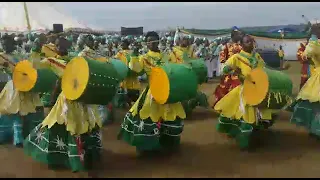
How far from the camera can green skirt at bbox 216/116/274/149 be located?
6137 millimetres

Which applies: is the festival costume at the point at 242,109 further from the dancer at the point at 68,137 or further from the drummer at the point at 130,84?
the drummer at the point at 130,84

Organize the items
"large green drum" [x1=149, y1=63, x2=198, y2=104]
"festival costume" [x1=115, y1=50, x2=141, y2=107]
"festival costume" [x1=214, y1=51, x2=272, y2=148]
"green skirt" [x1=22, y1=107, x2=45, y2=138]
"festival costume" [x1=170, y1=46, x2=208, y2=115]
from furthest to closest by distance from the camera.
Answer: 1. "festival costume" [x1=115, y1=50, x2=141, y2=107]
2. "festival costume" [x1=170, y1=46, x2=208, y2=115]
3. "green skirt" [x1=22, y1=107, x2=45, y2=138]
4. "festival costume" [x1=214, y1=51, x2=272, y2=148]
5. "large green drum" [x1=149, y1=63, x2=198, y2=104]

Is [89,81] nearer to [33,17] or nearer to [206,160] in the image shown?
[206,160]

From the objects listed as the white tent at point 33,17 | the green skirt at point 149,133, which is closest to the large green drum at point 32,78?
the green skirt at point 149,133

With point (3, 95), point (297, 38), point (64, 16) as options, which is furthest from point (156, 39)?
point (64, 16)

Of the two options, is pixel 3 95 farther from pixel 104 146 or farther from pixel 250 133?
pixel 250 133

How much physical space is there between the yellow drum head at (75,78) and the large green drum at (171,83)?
121 cm

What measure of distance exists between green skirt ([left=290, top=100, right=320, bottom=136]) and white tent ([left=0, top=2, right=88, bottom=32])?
1947 centimetres

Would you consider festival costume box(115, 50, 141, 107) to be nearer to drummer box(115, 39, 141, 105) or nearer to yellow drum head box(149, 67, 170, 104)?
drummer box(115, 39, 141, 105)

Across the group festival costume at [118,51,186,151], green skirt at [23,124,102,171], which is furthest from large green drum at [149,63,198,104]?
green skirt at [23,124,102,171]

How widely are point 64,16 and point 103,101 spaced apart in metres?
23.9

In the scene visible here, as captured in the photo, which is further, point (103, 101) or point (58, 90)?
point (58, 90)

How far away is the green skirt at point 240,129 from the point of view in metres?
6.14

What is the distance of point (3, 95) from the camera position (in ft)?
21.9
